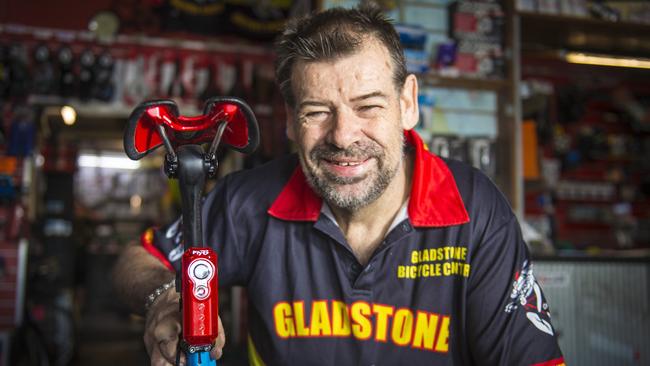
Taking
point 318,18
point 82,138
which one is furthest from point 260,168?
point 82,138

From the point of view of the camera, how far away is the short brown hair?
50.4 inches

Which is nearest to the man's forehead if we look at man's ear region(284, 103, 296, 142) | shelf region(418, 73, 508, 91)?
man's ear region(284, 103, 296, 142)

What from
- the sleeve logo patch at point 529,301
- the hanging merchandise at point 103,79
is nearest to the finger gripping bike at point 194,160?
the sleeve logo patch at point 529,301

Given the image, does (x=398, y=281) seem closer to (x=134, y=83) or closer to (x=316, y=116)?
(x=316, y=116)

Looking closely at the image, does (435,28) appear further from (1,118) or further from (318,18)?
(1,118)

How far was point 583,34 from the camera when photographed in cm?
423

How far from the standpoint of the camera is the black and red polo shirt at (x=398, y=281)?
124 cm

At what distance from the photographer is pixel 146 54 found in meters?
4.95

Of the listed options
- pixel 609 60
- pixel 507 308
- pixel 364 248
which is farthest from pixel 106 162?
pixel 507 308

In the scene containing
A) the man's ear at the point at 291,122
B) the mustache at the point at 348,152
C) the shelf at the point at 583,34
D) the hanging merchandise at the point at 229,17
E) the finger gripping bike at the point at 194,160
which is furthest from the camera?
the hanging merchandise at the point at 229,17

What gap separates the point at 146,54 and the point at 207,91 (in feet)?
2.32

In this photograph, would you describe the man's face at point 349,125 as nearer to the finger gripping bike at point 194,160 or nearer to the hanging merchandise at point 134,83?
the finger gripping bike at point 194,160

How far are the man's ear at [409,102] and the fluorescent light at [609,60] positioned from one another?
4.02 metres

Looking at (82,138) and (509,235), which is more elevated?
(82,138)
